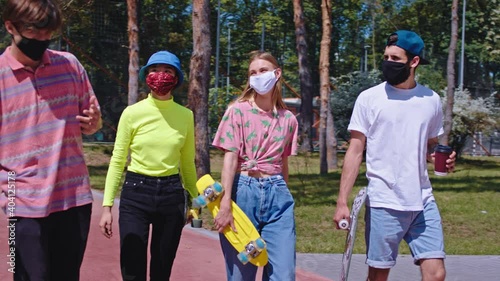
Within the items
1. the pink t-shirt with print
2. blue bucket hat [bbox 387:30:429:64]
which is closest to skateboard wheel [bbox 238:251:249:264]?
the pink t-shirt with print

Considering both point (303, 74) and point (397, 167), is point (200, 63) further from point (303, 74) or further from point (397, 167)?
point (303, 74)

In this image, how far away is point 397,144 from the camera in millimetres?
4875

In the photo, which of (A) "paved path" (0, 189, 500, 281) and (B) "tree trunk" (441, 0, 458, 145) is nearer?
(A) "paved path" (0, 189, 500, 281)

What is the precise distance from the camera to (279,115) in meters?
4.93

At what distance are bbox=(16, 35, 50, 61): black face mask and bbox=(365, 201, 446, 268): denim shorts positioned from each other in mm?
2360

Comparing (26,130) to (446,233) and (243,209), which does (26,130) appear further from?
(446,233)

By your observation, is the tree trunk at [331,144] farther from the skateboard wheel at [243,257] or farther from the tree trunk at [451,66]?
the skateboard wheel at [243,257]

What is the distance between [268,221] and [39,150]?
1.63m

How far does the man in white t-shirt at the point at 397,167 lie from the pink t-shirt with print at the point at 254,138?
504mm

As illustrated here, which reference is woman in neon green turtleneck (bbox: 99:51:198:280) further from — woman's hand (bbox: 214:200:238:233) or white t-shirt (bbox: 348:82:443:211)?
white t-shirt (bbox: 348:82:443:211)

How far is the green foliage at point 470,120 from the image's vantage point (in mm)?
33438

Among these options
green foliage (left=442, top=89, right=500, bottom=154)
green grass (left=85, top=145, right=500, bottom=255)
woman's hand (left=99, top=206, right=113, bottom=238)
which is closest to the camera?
woman's hand (left=99, top=206, right=113, bottom=238)

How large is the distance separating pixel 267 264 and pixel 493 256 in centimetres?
601

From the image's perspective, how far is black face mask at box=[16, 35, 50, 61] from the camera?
3582 mm
